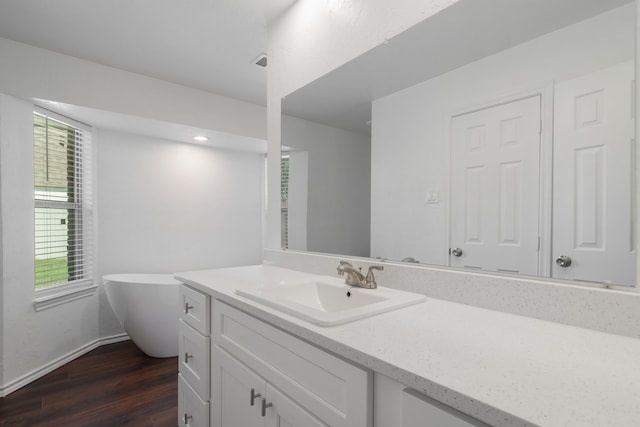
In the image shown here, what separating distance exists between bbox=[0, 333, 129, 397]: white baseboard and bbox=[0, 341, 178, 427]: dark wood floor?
39 mm

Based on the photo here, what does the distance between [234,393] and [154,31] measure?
213 centimetres

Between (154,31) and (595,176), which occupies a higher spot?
(154,31)

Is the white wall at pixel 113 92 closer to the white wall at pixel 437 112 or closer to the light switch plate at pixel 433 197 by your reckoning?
the white wall at pixel 437 112

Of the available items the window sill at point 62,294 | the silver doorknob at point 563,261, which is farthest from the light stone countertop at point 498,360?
the window sill at point 62,294

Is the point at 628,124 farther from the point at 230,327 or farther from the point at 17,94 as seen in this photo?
the point at 17,94

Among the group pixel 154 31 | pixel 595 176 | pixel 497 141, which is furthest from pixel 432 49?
pixel 154 31

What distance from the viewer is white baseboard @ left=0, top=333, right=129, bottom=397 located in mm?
2068

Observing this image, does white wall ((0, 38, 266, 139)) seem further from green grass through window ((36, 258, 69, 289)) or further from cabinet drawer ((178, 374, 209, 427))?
cabinet drawer ((178, 374, 209, 427))

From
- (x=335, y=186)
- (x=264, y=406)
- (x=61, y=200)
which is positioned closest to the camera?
(x=264, y=406)

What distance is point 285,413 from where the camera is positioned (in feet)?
2.84

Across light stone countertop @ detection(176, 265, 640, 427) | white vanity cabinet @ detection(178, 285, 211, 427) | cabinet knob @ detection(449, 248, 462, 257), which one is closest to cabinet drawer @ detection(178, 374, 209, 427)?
white vanity cabinet @ detection(178, 285, 211, 427)

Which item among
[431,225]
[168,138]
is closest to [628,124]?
[431,225]

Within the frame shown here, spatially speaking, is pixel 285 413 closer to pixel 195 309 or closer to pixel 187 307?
pixel 195 309

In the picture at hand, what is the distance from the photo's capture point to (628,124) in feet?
2.48
